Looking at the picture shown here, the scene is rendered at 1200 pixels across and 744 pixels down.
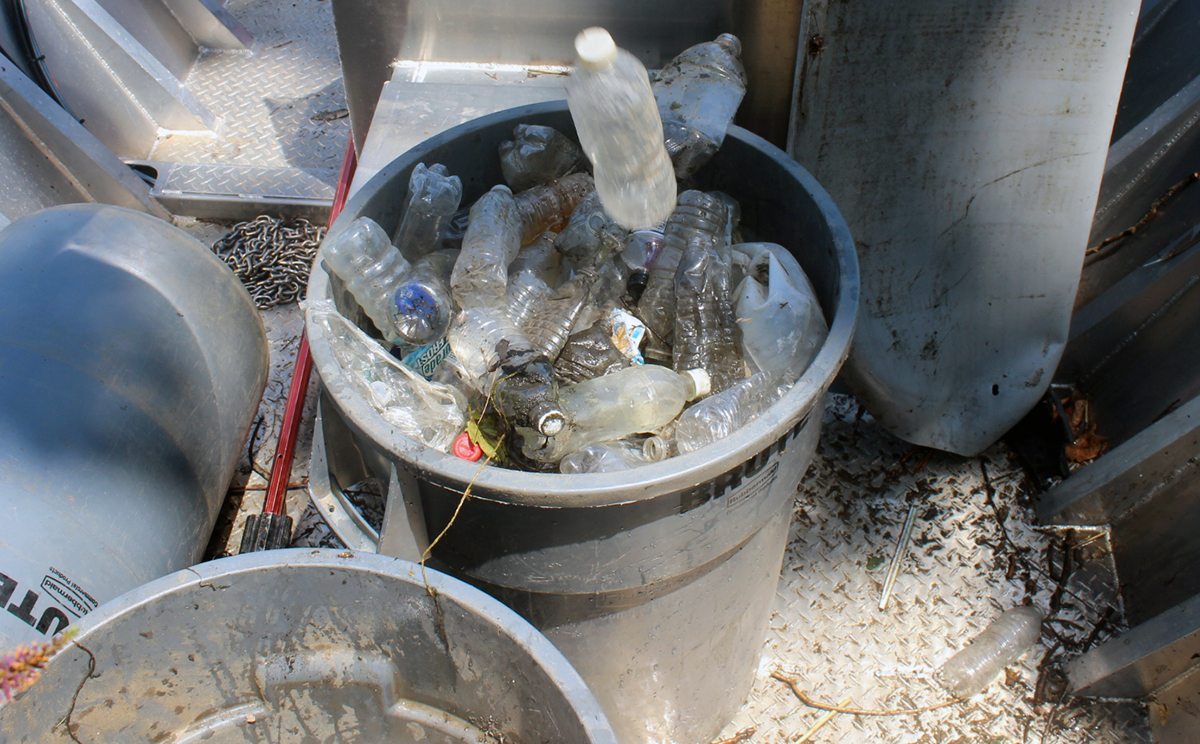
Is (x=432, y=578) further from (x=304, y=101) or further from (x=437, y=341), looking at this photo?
(x=304, y=101)

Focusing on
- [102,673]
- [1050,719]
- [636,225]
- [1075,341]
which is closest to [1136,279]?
[1075,341]

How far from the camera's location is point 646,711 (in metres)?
1.80

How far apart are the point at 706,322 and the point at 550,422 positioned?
18.2 inches

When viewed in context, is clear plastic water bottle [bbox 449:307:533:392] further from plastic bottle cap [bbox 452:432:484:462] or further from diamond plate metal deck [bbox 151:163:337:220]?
diamond plate metal deck [bbox 151:163:337:220]

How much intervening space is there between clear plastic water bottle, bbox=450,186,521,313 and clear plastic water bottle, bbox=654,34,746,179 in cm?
43

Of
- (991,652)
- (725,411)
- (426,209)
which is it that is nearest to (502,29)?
(426,209)

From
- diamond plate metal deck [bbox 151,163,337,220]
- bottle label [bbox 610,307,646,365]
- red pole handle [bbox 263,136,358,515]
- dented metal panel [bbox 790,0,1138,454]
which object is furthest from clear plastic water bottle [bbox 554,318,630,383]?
diamond plate metal deck [bbox 151,163,337,220]

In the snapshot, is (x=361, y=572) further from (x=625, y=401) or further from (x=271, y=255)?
(x=271, y=255)

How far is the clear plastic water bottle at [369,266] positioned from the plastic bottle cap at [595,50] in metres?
0.56

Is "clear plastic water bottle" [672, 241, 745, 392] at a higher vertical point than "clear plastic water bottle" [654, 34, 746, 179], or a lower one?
lower

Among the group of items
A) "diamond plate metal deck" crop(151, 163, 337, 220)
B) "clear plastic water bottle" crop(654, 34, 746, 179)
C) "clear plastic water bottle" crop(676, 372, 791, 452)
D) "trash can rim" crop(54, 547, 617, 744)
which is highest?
"clear plastic water bottle" crop(654, 34, 746, 179)

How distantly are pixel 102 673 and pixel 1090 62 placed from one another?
2.62 metres

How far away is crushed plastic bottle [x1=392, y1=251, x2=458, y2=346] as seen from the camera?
1.59 metres

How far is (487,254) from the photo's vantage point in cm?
167
